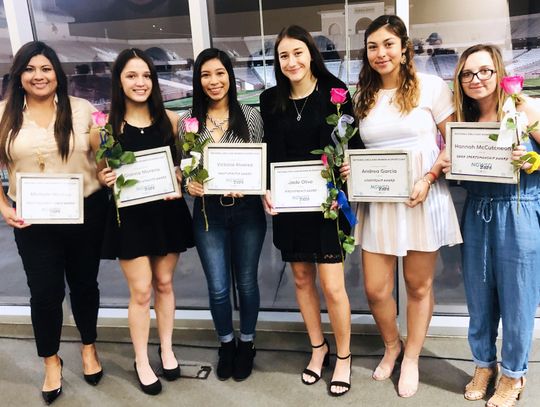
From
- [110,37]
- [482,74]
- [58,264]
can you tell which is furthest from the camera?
[110,37]

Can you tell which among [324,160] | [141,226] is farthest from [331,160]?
[141,226]

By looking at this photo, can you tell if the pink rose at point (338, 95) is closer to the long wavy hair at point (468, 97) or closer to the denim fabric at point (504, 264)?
the long wavy hair at point (468, 97)

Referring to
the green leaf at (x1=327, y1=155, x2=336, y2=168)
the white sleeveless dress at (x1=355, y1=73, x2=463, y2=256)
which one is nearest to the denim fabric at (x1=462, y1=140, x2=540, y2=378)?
the white sleeveless dress at (x1=355, y1=73, x2=463, y2=256)

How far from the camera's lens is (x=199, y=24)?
2469 millimetres

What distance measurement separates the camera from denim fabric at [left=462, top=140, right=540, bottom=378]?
1764 millimetres

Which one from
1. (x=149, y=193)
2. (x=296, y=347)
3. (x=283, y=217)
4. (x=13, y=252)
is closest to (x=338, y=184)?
(x=283, y=217)

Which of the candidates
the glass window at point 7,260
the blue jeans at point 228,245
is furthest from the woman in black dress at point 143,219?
the glass window at point 7,260

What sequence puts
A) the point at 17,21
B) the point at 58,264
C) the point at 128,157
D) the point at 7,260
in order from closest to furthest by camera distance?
the point at 128,157 < the point at 58,264 < the point at 17,21 < the point at 7,260

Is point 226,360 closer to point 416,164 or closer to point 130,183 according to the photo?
point 130,183

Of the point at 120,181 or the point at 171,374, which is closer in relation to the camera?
the point at 120,181

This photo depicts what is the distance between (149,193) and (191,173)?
0.20 metres

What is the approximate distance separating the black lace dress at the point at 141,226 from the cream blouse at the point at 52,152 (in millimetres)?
204

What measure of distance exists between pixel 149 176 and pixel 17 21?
1396 millimetres

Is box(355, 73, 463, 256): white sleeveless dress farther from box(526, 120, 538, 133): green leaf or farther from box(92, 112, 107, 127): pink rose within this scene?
box(92, 112, 107, 127): pink rose
